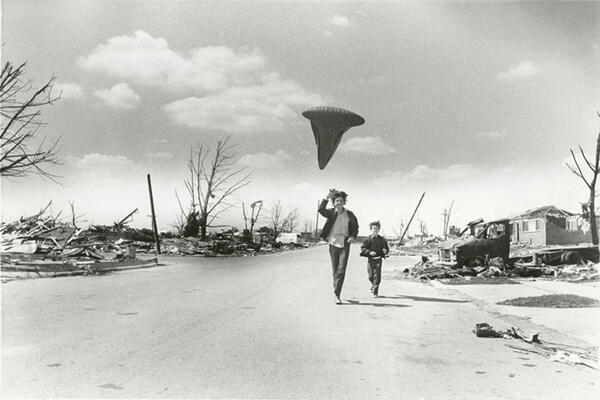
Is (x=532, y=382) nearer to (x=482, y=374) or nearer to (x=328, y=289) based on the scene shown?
(x=482, y=374)

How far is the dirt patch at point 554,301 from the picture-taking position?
862 cm

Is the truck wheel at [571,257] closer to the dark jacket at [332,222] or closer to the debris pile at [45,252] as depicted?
the dark jacket at [332,222]

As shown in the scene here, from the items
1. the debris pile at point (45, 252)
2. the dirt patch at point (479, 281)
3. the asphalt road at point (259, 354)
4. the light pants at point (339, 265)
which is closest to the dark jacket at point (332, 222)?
the light pants at point (339, 265)

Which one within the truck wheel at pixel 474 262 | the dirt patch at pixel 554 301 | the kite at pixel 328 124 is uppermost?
the kite at pixel 328 124

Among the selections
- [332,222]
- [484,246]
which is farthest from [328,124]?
[484,246]

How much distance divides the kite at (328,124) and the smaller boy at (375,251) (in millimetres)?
1704

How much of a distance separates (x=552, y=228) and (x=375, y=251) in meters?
36.0

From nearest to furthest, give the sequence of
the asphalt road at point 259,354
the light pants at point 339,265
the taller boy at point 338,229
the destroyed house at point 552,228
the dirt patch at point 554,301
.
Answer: the asphalt road at point 259,354 < the dirt patch at point 554,301 < the light pants at point 339,265 < the taller boy at point 338,229 < the destroyed house at point 552,228

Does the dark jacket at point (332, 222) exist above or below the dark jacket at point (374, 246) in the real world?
above

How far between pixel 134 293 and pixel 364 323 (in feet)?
15.9

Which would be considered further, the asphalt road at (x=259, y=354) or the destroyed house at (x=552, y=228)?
the destroyed house at (x=552, y=228)

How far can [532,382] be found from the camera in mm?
4172

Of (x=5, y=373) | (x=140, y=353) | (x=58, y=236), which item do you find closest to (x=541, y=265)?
(x=140, y=353)

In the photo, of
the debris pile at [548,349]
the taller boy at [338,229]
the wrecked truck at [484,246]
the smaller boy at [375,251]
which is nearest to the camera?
the debris pile at [548,349]
